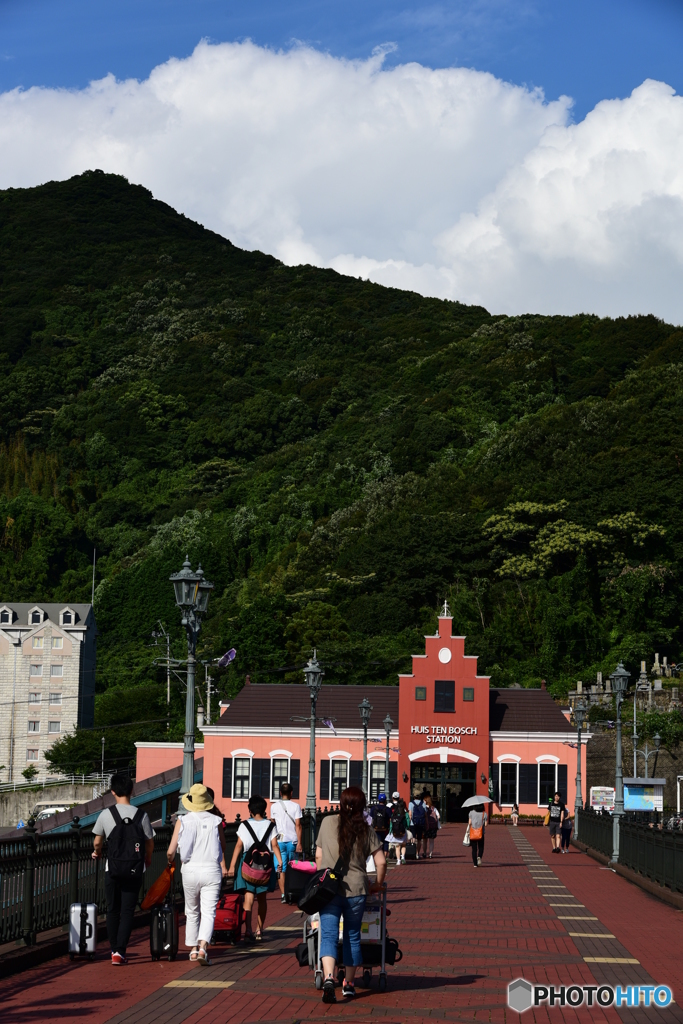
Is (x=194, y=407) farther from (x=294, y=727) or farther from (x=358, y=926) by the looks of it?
(x=358, y=926)

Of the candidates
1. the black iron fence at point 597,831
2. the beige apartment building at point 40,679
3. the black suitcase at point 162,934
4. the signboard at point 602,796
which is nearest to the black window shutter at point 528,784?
the signboard at point 602,796

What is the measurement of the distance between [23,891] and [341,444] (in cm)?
10754

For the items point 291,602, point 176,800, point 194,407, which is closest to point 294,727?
point 176,800

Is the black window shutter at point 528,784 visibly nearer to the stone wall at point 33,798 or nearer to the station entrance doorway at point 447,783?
the station entrance doorway at point 447,783

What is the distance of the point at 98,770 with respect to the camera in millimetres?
80250

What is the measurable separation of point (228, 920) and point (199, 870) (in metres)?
1.57

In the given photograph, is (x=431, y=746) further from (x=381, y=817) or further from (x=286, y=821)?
(x=286, y=821)

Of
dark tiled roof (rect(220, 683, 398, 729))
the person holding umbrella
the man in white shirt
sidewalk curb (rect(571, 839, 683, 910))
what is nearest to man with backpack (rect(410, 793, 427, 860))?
the person holding umbrella

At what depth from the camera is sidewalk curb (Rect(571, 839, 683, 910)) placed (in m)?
17.0

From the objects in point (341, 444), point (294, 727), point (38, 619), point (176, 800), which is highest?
point (341, 444)

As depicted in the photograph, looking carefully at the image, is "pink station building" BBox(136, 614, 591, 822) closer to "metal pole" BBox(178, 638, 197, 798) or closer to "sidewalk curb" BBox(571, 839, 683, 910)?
"sidewalk curb" BBox(571, 839, 683, 910)

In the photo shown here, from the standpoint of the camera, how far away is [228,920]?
40.3 feet

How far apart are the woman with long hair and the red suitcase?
2.95 m

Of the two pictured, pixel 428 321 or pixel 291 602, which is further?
pixel 428 321
